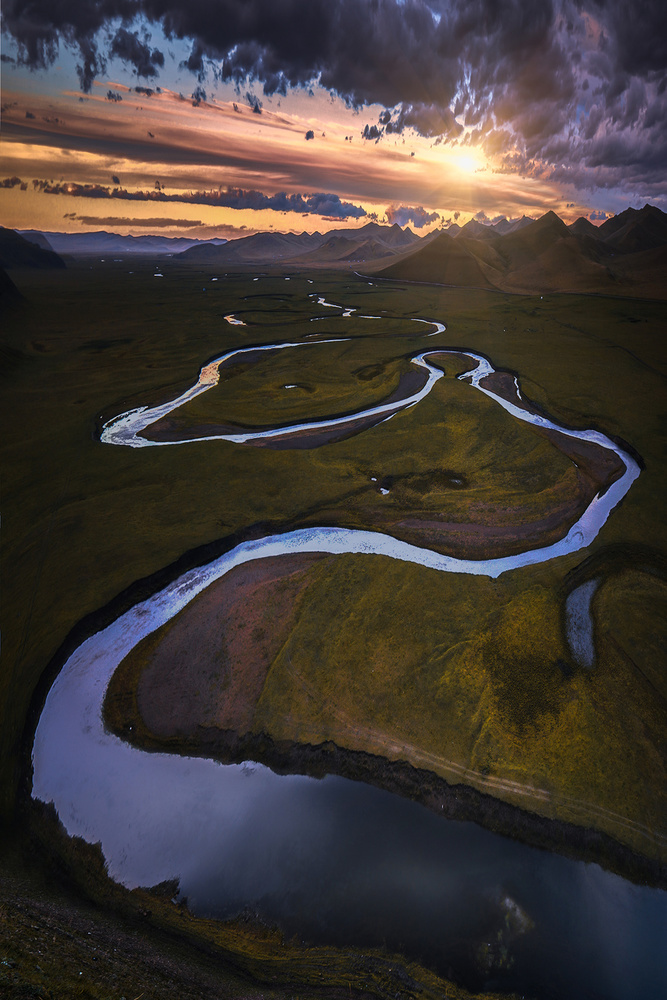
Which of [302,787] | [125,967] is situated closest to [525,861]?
[302,787]

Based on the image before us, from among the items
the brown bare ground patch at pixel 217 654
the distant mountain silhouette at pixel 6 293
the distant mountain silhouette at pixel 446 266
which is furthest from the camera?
the distant mountain silhouette at pixel 446 266

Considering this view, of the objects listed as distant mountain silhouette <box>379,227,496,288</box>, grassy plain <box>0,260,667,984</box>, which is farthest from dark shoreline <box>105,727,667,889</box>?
distant mountain silhouette <box>379,227,496,288</box>

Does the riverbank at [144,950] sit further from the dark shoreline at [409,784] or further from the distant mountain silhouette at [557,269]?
the distant mountain silhouette at [557,269]

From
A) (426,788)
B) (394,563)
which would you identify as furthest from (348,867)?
(394,563)

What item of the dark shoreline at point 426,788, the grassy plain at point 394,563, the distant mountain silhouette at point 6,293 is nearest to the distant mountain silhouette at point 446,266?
the grassy plain at point 394,563

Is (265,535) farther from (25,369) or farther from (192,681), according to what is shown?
(25,369)
